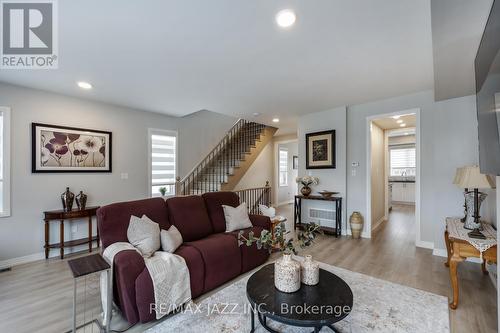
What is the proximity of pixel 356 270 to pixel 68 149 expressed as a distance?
186 inches

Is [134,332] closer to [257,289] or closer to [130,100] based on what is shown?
[257,289]

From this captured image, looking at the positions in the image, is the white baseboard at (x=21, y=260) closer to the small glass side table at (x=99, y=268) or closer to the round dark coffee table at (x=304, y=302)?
the small glass side table at (x=99, y=268)

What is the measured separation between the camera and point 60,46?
7.65 ft

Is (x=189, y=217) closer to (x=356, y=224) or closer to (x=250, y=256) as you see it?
(x=250, y=256)

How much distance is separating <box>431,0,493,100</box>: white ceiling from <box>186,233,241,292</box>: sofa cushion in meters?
2.85

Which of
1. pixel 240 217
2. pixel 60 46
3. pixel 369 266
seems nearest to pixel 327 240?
pixel 369 266

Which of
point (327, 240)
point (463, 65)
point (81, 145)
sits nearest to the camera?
point (463, 65)

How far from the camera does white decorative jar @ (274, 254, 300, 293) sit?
166cm

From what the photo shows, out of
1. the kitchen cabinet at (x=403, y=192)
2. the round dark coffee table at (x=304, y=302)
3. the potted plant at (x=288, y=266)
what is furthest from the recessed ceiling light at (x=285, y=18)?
the kitchen cabinet at (x=403, y=192)

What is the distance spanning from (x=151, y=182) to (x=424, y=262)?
4.94m

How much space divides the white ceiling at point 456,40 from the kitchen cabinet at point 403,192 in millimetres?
5561

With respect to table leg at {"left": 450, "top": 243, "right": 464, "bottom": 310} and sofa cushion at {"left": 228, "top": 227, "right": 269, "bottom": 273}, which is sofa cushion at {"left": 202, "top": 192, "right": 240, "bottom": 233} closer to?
sofa cushion at {"left": 228, "top": 227, "right": 269, "bottom": 273}

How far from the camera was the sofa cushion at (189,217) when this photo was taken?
2756mm

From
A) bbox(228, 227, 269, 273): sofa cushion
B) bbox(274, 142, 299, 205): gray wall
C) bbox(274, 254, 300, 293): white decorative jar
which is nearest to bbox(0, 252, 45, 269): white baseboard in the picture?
bbox(228, 227, 269, 273): sofa cushion
